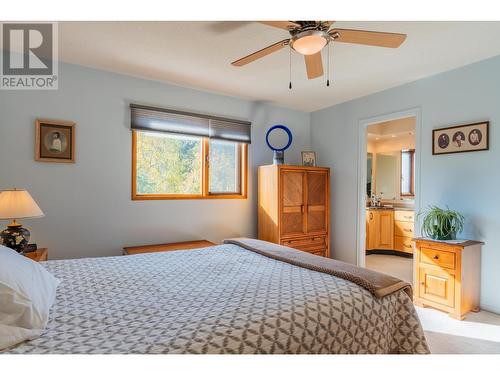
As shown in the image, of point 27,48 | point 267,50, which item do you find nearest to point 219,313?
point 267,50

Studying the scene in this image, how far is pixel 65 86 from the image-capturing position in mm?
2877

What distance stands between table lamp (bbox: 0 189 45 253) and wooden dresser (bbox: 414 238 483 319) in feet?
11.2

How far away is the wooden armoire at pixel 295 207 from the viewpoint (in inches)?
145

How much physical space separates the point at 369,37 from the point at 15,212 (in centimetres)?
270

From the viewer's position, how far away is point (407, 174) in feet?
18.7

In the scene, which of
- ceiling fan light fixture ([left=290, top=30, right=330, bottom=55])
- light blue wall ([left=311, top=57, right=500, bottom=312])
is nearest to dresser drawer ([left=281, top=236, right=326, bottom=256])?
light blue wall ([left=311, top=57, right=500, bottom=312])

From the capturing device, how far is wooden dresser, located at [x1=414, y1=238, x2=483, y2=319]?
261 centimetres

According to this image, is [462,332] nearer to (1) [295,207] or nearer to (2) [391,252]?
(1) [295,207]

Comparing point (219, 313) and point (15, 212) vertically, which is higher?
point (15, 212)

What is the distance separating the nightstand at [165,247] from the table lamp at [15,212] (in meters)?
0.92

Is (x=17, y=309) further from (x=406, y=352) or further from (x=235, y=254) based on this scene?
(x=406, y=352)

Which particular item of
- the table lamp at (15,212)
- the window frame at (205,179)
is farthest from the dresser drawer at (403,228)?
the table lamp at (15,212)

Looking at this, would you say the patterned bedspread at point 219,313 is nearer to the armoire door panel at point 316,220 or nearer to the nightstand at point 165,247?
the nightstand at point 165,247
